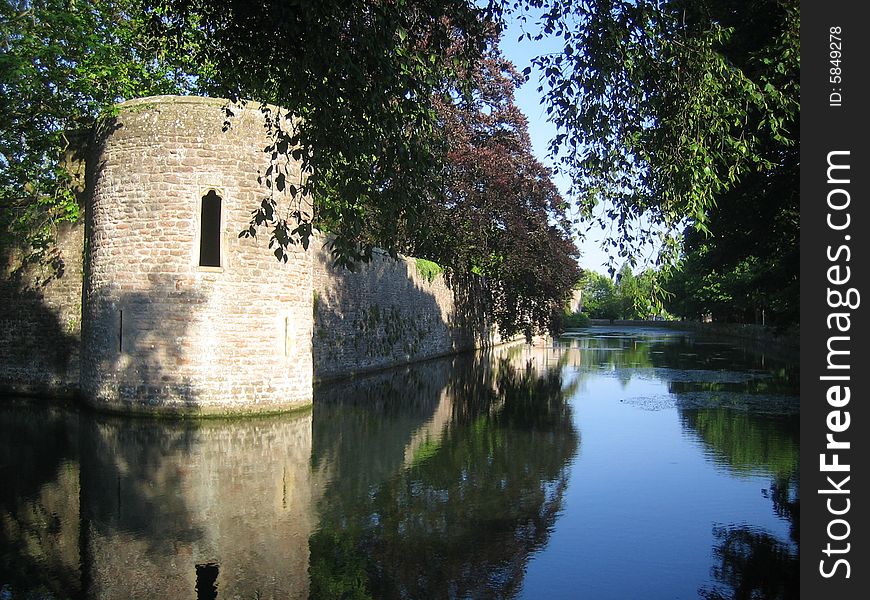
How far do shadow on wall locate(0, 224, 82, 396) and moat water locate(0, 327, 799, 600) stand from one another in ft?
6.11

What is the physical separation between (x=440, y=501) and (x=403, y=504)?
0.38 m

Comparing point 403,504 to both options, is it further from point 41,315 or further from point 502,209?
point 502,209

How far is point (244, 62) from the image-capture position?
22.4ft

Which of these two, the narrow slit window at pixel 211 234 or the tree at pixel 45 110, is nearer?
the tree at pixel 45 110

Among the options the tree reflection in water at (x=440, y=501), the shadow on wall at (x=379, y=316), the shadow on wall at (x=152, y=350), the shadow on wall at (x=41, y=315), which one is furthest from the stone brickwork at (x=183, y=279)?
the shadow on wall at (x=379, y=316)

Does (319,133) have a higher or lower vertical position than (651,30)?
lower

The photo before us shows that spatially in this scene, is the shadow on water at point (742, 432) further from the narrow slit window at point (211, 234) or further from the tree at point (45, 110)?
the tree at point (45, 110)

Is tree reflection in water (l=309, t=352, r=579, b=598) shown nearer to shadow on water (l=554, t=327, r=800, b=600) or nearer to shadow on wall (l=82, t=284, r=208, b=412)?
shadow on water (l=554, t=327, r=800, b=600)

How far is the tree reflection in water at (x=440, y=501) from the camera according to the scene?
5.37 m

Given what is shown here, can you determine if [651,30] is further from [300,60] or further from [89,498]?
[89,498]

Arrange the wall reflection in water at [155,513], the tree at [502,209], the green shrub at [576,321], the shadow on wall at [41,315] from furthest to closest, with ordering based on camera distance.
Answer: the green shrub at [576,321] → the tree at [502,209] → the shadow on wall at [41,315] → the wall reflection in water at [155,513]

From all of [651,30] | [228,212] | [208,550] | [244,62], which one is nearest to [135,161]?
[228,212]

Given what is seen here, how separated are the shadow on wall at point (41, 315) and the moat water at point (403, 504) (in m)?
1.86

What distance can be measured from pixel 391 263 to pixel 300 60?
18755mm
